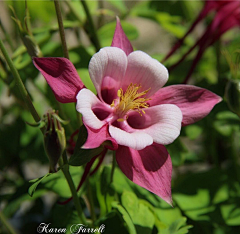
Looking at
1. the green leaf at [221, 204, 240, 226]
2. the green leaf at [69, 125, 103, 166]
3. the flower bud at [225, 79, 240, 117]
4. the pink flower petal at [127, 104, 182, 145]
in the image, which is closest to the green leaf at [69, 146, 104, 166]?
the green leaf at [69, 125, 103, 166]

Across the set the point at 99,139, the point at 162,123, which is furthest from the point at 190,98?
the point at 99,139

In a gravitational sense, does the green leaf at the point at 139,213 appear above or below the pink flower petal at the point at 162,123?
below

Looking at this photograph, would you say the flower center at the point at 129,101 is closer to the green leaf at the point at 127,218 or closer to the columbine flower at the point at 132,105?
the columbine flower at the point at 132,105

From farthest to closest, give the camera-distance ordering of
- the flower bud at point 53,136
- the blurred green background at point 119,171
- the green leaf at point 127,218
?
the blurred green background at point 119,171
the green leaf at point 127,218
the flower bud at point 53,136

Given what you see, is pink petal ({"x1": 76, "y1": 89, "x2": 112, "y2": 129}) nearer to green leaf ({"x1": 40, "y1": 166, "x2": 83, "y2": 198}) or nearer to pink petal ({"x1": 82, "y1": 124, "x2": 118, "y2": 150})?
pink petal ({"x1": 82, "y1": 124, "x2": 118, "y2": 150})

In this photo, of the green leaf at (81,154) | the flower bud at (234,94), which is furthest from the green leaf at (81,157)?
the flower bud at (234,94)

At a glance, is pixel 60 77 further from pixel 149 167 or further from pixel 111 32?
pixel 111 32
